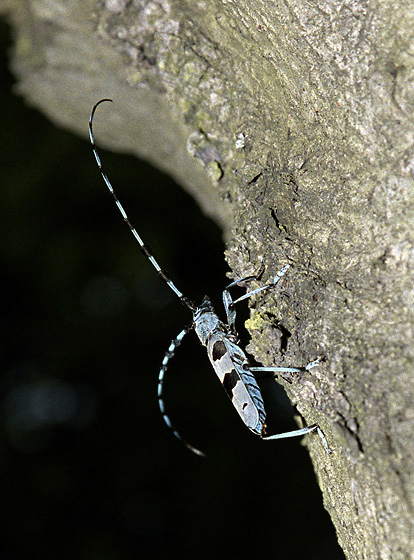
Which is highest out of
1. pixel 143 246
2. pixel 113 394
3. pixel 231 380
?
pixel 143 246

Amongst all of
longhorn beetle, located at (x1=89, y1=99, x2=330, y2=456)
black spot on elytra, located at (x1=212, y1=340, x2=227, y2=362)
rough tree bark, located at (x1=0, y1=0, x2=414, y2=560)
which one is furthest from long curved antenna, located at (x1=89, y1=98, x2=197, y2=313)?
rough tree bark, located at (x1=0, y1=0, x2=414, y2=560)

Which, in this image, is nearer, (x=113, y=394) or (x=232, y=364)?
(x=232, y=364)

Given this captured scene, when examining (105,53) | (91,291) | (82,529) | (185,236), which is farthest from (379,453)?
(82,529)

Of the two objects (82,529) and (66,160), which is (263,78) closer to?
(66,160)

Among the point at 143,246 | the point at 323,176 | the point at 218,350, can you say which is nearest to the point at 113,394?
the point at 143,246

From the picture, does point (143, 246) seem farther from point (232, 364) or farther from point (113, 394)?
point (113, 394)

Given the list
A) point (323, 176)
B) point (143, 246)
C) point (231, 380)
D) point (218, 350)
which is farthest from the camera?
point (143, 246)
